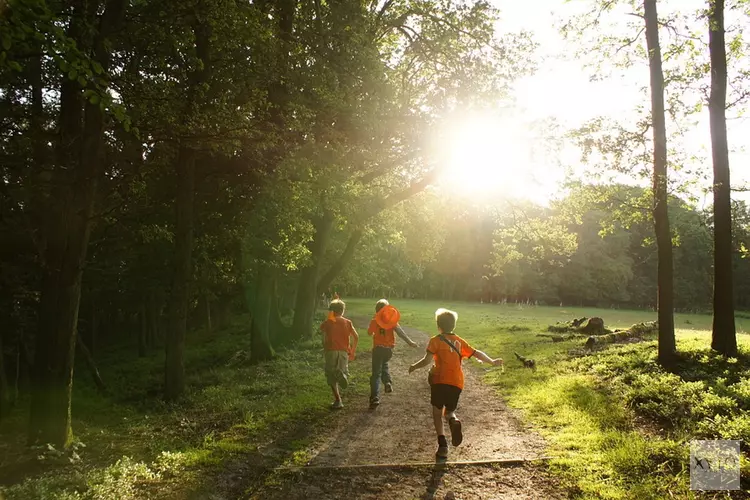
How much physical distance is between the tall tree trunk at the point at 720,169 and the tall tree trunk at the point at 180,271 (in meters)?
12.3

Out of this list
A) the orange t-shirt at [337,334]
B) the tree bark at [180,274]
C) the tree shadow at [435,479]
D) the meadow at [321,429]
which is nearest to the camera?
the tree shadow at [435,479]

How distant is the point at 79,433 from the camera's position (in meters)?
8.38

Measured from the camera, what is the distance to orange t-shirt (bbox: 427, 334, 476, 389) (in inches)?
259

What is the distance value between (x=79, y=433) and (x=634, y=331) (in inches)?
678

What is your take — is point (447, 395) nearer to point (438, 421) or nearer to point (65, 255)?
point (438, 421)

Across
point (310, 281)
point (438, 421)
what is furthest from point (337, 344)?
point (310, 281)

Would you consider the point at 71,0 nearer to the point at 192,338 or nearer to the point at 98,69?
the point at 98,69

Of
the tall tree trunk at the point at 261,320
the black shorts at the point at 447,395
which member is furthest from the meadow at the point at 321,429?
the tall tree trunk at the point at 261,320

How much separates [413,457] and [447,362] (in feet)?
4.57

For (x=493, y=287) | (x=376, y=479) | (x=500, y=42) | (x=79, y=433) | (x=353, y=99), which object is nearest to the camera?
(x=376, y=479)

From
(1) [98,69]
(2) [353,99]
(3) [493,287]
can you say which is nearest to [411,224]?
(2) [353,99]

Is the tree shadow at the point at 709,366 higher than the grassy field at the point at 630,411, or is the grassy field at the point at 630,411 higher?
the tree shadow at the point at 709,366

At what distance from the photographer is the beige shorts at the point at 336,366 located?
9.41m

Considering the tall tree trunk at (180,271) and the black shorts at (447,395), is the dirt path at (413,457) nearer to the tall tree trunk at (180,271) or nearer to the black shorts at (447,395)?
the black shorts at (447,395)
